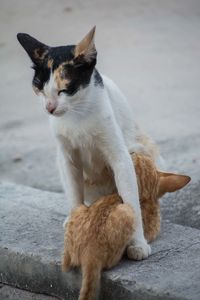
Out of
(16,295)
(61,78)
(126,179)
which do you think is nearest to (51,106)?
(61,78)

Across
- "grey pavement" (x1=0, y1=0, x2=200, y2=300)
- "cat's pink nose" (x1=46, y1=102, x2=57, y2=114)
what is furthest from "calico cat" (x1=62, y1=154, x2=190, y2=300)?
"cat's pink nose" (x1=46, y1=102, x2=57, y2=114)

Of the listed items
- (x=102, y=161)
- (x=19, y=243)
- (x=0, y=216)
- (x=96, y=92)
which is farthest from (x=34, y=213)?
(x=96, y=92)

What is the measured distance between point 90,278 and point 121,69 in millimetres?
5348

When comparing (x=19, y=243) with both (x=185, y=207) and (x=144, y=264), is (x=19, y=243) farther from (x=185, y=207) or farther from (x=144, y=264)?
(x=185, y=207)

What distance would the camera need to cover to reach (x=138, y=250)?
3740 millimetres

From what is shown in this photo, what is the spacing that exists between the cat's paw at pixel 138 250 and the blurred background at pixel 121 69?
170cm

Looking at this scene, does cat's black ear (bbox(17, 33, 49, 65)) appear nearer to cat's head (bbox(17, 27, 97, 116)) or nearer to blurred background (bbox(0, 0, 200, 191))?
cat's head (bbox(17, 27, 97, 116))

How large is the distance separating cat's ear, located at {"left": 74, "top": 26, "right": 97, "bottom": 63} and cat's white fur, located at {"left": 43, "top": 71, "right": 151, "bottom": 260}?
16cm

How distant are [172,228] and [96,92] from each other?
0.91 metres

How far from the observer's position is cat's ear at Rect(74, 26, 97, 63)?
3588 millimetres

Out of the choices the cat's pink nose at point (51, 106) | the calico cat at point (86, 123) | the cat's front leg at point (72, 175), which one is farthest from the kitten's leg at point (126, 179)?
the cat's pink nose at point (51, 106)

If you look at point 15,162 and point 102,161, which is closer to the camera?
point 102,161

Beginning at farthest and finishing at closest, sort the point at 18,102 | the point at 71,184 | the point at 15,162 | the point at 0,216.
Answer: the point at 18,102 → the point at 15,162 → the point at 0,216 → the point at 71,184

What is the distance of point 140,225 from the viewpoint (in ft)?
12.5
